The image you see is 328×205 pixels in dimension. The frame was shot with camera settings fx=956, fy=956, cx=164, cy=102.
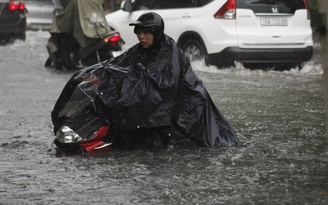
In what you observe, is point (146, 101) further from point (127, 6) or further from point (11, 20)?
point (11, 20)

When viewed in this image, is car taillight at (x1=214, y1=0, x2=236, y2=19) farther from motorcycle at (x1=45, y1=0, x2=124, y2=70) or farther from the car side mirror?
the car side mirror

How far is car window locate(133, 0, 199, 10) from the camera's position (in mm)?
17688

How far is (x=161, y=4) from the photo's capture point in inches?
716

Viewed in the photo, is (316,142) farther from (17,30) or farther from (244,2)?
(17,30)

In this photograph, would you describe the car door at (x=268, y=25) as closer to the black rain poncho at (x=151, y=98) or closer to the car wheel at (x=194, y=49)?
the car wheel at (x=194, y=49)

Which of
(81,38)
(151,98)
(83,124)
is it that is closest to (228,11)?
(81,38)

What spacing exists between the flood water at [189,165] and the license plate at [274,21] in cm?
402

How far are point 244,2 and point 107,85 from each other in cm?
853

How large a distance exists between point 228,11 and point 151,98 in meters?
8.52

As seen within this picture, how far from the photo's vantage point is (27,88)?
13.9 metres

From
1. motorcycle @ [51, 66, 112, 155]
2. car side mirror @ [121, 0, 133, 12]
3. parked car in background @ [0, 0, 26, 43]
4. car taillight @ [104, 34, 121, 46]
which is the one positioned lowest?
parked car in background @ [0, 0, 26, 43]

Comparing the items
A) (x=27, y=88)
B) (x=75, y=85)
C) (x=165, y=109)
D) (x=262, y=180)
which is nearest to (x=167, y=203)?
(x=262, y=180)

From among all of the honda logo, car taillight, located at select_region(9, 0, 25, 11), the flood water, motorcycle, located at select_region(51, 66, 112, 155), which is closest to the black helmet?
motorcycle, located at select_region(51, 66, 112, 155)

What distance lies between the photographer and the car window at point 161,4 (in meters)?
17.7
